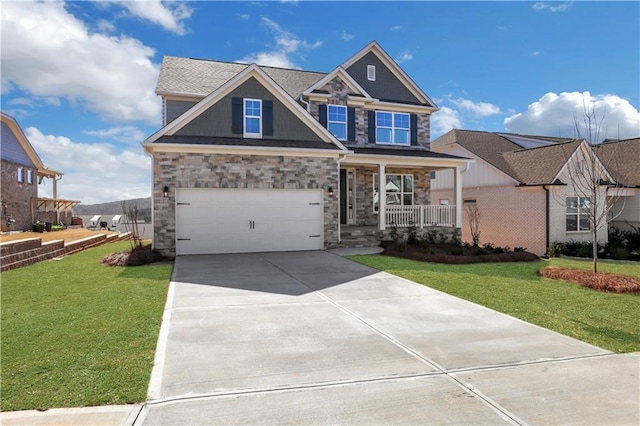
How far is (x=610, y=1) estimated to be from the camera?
12.1 meters

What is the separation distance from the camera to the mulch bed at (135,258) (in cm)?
1166

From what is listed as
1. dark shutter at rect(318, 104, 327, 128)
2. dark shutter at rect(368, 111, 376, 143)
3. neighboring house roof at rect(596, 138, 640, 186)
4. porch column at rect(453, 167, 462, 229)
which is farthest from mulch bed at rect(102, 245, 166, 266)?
neighboring house roof at rect(596, 138, 640, 186)

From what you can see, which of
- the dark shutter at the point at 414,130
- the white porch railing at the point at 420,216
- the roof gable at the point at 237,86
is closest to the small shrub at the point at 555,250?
the white porch railing at the point at 420,216

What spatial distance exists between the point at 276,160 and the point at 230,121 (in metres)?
2.19

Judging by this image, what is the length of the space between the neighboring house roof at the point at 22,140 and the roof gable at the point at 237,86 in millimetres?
15050

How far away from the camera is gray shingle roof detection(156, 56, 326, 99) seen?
53.9 feet

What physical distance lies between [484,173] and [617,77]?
7.44m

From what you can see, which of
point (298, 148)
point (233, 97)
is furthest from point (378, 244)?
point (233, 97)

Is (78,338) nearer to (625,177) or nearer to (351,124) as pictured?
(351,124)

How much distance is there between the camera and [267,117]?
14633 mm

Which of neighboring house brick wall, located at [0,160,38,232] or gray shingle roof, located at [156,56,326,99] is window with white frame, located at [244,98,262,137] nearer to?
gray shingle roof, located at [156,56,326,99]

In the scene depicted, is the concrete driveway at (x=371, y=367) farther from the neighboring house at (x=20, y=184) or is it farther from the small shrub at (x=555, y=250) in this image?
the neighboring house at (x=20, y=184)

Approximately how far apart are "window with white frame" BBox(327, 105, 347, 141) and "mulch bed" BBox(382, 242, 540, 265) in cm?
547

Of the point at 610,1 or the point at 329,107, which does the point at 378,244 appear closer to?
the point at 329,107
